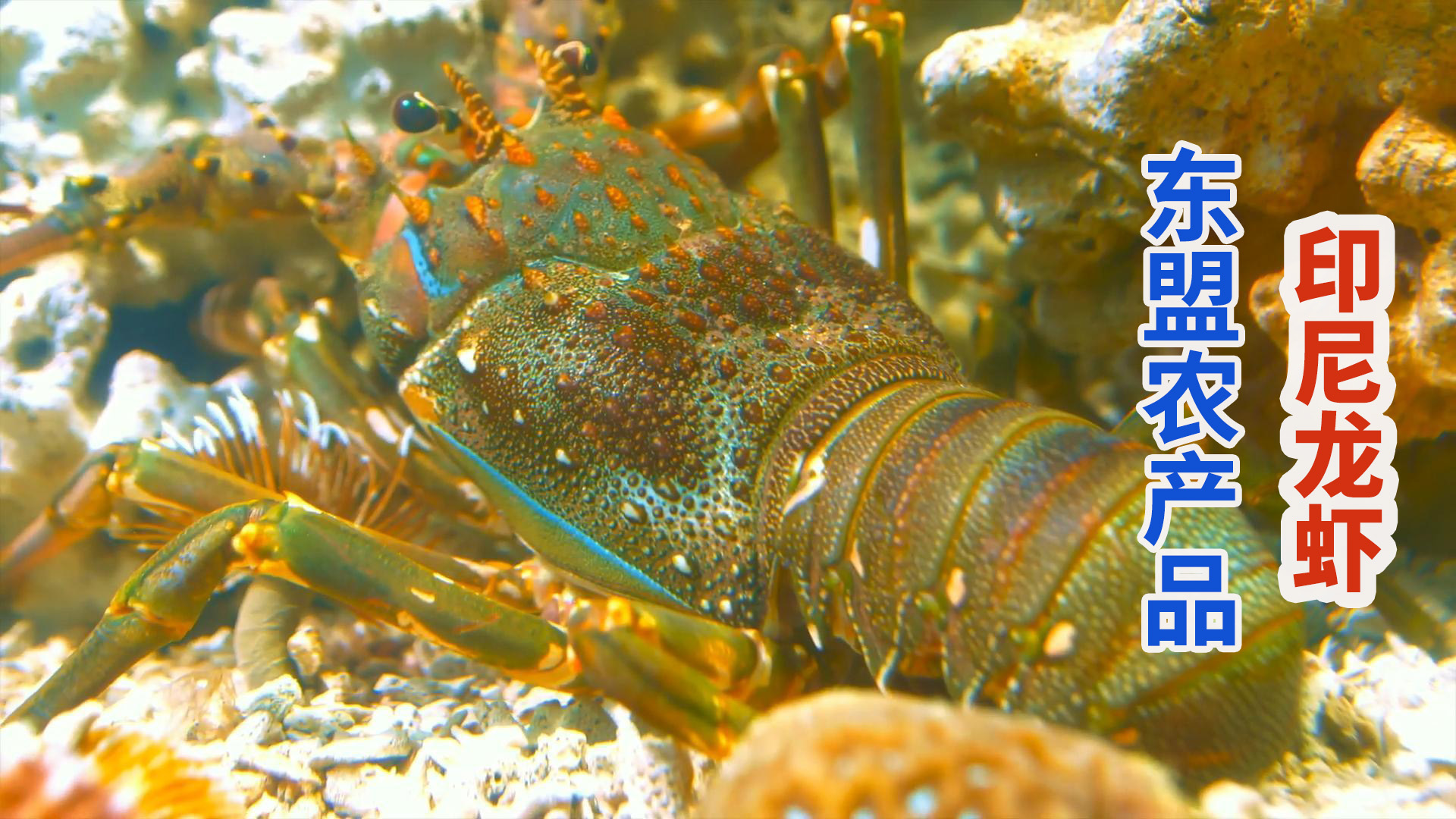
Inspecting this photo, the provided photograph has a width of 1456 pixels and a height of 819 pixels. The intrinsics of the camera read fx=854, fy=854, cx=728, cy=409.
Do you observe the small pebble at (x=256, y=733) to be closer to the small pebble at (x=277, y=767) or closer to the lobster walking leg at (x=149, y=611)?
the small pebble at (x=277, y=767)

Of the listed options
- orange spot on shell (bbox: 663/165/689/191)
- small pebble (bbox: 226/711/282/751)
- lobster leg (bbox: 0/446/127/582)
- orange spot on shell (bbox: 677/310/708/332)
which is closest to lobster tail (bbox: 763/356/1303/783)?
orange spot on shell (bbox: 677/310/708/332)

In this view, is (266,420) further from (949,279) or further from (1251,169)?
(1251,169)

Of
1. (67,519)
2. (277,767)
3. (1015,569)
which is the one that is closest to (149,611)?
(277,767)

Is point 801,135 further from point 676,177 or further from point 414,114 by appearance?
point 414,114

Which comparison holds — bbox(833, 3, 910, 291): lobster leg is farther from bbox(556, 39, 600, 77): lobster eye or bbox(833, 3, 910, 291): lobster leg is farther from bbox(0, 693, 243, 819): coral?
bbox(0, 693, 243, 819): coral

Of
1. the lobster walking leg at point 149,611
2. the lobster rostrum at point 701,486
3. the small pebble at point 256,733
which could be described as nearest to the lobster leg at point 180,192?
the lobster rostrum at point 701,486

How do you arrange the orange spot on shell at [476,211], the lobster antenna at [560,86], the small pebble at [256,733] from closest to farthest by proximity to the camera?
the small pebble at [256,733], the orange spot on shell at [476,211], the lobster antenna at [560,86]
